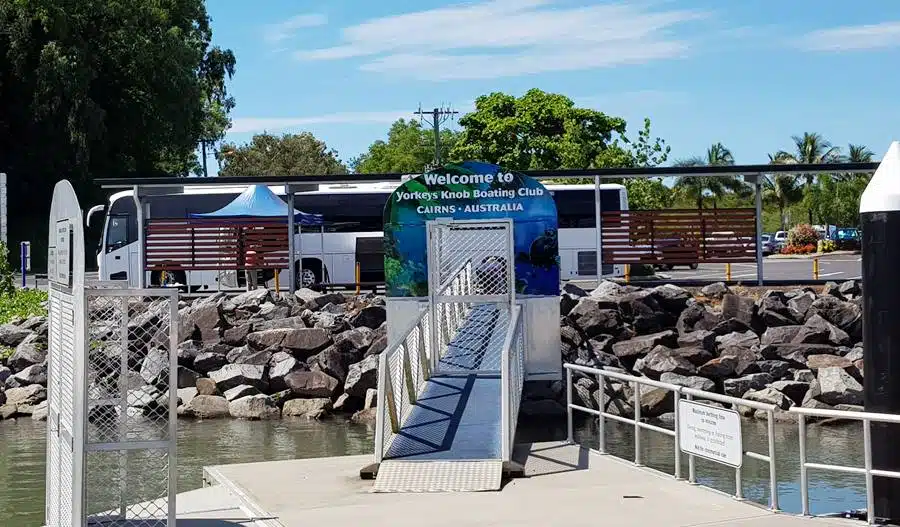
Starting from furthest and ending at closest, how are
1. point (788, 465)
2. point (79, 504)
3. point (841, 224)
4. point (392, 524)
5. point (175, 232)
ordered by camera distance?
point (841, 224)
point (175, 232)
point (788, 465)
point (392, 524)
point (79, 504)

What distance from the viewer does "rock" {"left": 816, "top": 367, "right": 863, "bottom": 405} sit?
66.5 feet

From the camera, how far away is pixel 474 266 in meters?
18.6

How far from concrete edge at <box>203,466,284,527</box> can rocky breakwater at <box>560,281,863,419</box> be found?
30.0ft

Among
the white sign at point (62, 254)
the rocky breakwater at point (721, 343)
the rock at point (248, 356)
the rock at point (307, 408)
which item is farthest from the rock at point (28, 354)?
the white sign at point (62, 254)

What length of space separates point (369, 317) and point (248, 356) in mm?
2832

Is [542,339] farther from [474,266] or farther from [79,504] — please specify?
[79,504]

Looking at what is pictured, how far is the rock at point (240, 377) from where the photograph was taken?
22.3 metres

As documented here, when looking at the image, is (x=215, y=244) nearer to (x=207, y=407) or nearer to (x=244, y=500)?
(x=207, y=407)

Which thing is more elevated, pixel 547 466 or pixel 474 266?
pixel 474 266

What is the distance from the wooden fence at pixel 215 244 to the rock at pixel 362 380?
30.0ft

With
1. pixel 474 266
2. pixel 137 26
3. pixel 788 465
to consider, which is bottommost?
pixel 788 465

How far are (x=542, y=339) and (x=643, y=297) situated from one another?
8.19m

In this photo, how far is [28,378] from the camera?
23281 millimetres

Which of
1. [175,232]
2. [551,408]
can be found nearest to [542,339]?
[551,408]
